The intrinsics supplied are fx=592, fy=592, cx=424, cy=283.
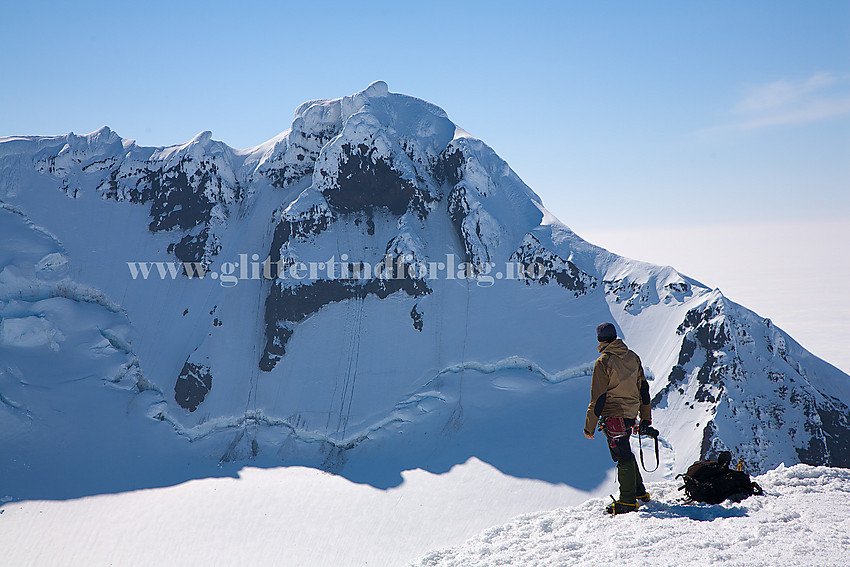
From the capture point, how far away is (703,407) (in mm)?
27609

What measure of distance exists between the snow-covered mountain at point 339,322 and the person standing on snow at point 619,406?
17.6 metres

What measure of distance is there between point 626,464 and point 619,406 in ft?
3.20

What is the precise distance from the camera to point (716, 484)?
33.0 ft

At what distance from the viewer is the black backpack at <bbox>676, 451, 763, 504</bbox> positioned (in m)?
9.94

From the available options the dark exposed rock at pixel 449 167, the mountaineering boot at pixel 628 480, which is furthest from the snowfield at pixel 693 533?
the dark exposed rock at pixel 449 167

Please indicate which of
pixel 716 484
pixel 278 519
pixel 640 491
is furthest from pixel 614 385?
pixel 278 519

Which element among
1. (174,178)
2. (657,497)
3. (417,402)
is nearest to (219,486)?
(417,402)

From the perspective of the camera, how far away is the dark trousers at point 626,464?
33.5 ft

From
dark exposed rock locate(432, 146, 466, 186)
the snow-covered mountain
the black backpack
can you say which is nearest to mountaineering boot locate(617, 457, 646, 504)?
the black backpack

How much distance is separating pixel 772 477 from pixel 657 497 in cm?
223

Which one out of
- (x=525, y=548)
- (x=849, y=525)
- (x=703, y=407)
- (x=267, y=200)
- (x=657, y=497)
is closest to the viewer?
(x=849, y=525)

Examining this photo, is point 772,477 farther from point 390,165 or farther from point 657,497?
point 390,165

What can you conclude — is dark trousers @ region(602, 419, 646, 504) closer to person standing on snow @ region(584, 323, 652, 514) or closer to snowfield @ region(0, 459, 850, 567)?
person standing on snow @ region(584, 323, 652, 514)

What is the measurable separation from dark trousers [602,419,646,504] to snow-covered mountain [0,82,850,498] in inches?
692
